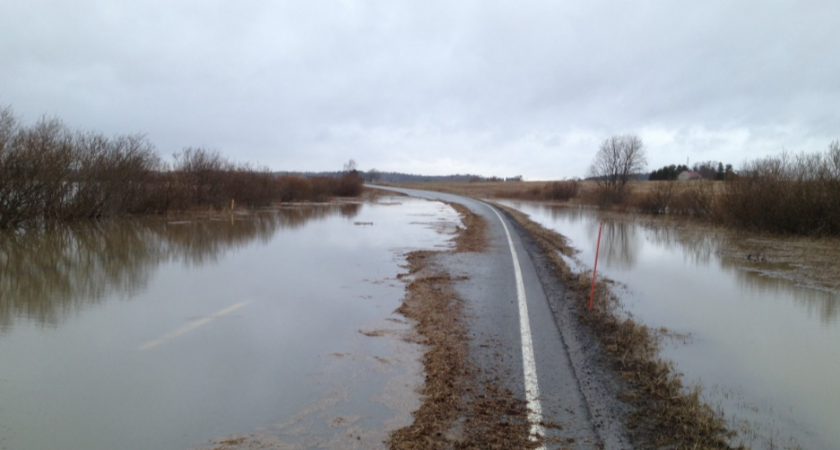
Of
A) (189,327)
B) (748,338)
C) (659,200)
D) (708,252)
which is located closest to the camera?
(189,327)

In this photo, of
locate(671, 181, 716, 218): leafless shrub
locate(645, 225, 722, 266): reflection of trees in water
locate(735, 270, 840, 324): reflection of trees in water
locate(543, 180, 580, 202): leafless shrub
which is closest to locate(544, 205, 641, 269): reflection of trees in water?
locate(645, 225, 722, 266): reflection of trees in water

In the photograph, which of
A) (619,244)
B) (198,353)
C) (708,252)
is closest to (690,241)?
(619,244)

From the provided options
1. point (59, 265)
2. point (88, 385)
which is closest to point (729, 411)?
point (88, 385)

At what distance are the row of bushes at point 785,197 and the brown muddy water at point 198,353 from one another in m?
20.7

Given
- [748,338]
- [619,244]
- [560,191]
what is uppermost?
[560,191]

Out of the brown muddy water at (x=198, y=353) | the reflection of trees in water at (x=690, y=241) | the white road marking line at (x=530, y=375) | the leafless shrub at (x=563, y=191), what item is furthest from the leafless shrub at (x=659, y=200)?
the white road marking line at (x=530, y=375)

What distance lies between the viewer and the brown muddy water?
15.8 ft

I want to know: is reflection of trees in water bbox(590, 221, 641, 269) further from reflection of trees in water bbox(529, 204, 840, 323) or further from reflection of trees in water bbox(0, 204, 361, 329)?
reflection of trees in water bbox(0, 204, 361, 329)

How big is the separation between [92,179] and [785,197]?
3242 centimetres

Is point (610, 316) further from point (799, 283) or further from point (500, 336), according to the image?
point (799, 283)

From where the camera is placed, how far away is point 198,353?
686 centimetres

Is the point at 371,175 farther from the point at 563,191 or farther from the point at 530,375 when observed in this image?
the point at 530,375

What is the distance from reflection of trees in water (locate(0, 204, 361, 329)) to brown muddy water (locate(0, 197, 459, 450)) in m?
0.06

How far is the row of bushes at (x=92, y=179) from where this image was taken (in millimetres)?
20953
